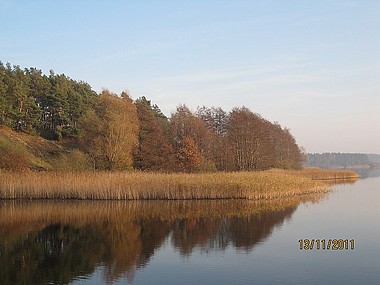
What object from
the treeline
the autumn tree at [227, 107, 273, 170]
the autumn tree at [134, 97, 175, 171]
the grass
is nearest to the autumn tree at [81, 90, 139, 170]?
the treeline

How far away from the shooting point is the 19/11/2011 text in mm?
12438

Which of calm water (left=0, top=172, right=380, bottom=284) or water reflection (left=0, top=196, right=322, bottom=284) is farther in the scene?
water reflection (left=0, top=196, right=322, bottom=284)

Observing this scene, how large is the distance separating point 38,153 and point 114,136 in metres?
16.3

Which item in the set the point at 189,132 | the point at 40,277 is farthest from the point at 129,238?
the point at 189,132

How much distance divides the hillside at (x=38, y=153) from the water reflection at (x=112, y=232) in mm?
9893

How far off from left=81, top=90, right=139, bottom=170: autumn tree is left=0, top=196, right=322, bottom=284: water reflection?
1106 centimetres

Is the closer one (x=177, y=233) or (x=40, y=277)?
(x=40, y=277)

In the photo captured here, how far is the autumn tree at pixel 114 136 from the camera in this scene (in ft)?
111

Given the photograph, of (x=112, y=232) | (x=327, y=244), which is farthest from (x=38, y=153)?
(x=327, y=244)

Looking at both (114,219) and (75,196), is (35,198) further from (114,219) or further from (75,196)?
(114,219)

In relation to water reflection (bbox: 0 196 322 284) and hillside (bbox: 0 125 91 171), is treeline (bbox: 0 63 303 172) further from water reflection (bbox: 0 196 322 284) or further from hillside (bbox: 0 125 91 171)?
water reflection (bbox: 0 196 322 284)

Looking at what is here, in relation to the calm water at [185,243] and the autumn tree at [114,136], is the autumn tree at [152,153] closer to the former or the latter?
the autumn tree at [114,136]

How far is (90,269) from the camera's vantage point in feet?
33.3

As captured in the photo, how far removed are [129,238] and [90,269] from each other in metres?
3.84
